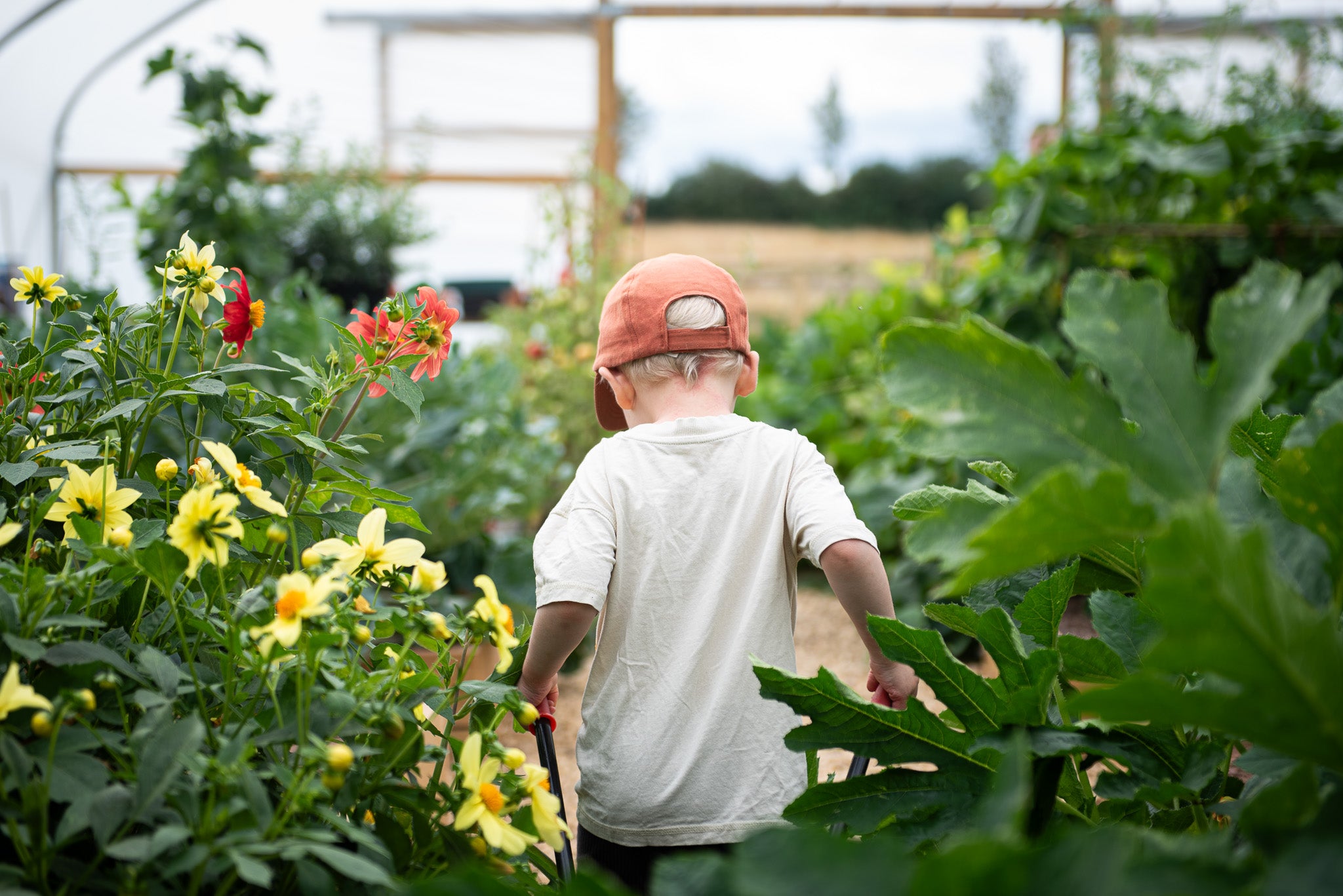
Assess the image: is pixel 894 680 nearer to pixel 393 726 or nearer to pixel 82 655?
pixel 393 726

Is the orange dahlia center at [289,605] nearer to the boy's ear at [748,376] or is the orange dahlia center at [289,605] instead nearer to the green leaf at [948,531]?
the green leaf at [948,531]

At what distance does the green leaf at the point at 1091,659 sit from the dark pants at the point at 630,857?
0.47 metres

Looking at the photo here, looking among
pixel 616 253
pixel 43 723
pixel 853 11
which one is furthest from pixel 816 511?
pixel 853 11

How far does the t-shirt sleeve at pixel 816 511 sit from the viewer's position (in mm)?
1074

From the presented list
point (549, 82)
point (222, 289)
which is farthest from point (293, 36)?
point (222, 289)

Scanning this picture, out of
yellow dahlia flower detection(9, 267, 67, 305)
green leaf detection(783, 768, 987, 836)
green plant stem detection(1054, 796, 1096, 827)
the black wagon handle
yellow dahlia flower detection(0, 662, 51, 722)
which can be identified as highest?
yellow dahlia flower detection(9, 267, 67, 305)

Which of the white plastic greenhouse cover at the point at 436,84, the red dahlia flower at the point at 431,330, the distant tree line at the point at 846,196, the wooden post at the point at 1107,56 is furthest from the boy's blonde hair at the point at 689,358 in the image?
the distant tree line at the point at 846,196

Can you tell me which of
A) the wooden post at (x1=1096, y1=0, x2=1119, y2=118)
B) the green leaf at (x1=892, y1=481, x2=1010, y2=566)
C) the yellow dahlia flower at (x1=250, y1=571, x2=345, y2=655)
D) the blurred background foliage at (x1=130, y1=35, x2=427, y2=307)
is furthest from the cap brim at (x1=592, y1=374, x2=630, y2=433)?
the wooden post at (x1=1096, y1=0, x2=1119, y2=118)

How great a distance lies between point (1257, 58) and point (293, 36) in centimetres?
426

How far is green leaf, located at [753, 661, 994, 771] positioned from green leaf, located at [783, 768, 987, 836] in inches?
0.6

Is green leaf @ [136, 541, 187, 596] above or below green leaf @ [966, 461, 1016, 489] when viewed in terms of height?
below

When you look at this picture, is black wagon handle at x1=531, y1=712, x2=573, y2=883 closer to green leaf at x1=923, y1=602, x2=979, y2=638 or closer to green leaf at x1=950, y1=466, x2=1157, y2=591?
green leaf at x1=923, y1=602, x2=979, y2=638

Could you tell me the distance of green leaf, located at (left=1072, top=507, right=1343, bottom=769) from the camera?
0.41 meters

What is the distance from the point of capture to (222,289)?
1000 mm
